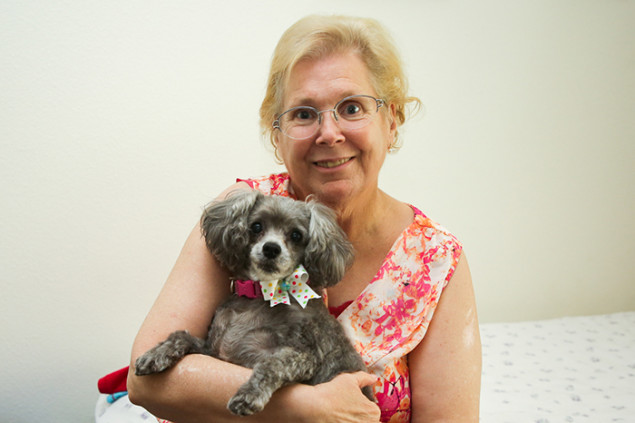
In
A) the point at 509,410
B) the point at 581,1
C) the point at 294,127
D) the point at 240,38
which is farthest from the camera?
the point at 581,1

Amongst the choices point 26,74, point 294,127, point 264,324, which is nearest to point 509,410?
point 264,324

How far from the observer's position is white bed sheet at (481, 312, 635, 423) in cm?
152

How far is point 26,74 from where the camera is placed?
1.73 meters

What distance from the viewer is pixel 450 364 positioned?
1133 millimetres

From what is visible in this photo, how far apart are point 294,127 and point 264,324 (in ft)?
1.72

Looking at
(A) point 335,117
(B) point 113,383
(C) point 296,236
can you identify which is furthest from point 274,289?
(B) point 113,383

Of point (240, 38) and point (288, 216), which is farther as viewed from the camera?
point (240, 38)

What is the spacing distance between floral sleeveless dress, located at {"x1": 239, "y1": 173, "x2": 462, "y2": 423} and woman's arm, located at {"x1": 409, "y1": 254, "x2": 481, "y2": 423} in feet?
0.10

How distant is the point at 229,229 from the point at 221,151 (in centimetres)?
111

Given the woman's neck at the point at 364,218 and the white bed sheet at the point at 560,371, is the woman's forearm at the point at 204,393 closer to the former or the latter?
the woman's neck at the point at 364,218

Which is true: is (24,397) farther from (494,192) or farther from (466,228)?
(494,192)

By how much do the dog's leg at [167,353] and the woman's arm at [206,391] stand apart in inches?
0.9

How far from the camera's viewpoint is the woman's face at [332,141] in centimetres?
115

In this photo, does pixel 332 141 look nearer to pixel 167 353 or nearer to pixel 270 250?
pixel 270 250
